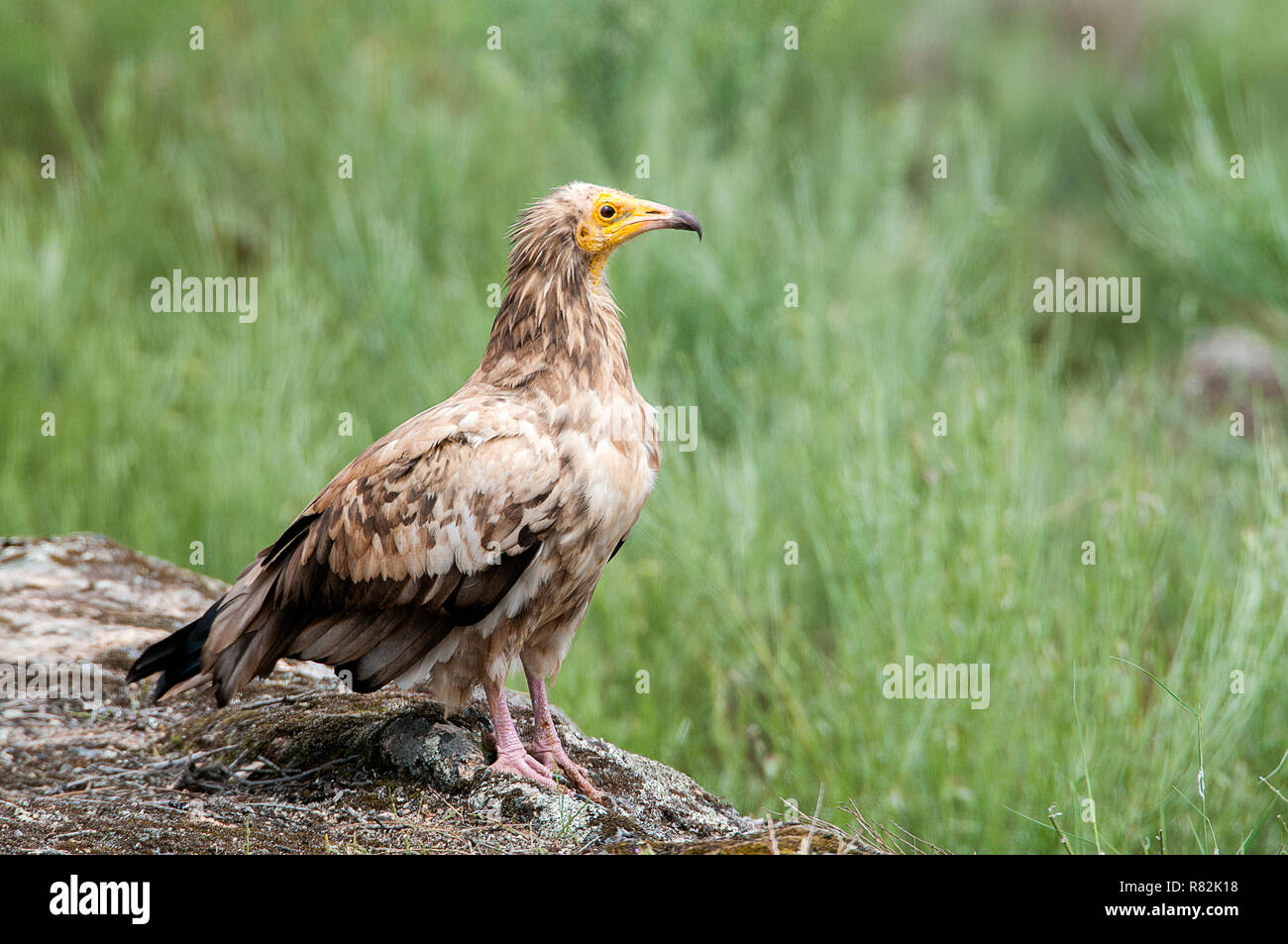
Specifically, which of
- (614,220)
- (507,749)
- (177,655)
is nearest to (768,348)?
(614,220)

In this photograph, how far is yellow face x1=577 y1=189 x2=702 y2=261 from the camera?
12.7ft

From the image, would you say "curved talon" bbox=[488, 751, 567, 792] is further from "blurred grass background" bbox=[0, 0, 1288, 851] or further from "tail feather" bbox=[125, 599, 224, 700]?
Result: "blurred grass background" bbox=[0, 0, 1288, 851]

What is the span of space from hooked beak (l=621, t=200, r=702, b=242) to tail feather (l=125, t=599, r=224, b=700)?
1593mm

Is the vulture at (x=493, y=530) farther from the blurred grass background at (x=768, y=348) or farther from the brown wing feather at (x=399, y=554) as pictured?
the blurred grass background at (x=768, y=348)

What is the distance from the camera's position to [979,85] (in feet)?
44.6

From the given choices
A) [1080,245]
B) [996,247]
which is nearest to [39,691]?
[996,247]

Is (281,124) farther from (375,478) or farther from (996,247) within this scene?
(375,478)

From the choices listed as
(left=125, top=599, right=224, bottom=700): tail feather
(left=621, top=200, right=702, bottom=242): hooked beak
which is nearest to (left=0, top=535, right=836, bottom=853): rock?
(left=125, top=599, right=224, bottom=700): tail feather

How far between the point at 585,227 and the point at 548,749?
151cm

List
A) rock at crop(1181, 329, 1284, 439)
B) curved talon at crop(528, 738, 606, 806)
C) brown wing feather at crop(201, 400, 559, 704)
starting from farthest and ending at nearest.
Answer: rock at crop(1181, 329, 1284, 439)
curved talon at crop(528, 738, 606, 806)
brown wing feather at crop(201, 400, 559, 704)

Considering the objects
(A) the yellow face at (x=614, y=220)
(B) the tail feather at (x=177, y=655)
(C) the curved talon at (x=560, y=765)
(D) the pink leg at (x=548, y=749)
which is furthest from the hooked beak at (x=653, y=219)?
(B) the tail feather at (x=177, y=655)

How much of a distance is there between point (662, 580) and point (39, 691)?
3.12 m

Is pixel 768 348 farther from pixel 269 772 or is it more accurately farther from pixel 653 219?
pixel 269 772

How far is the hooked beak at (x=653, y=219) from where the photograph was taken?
151 inches
